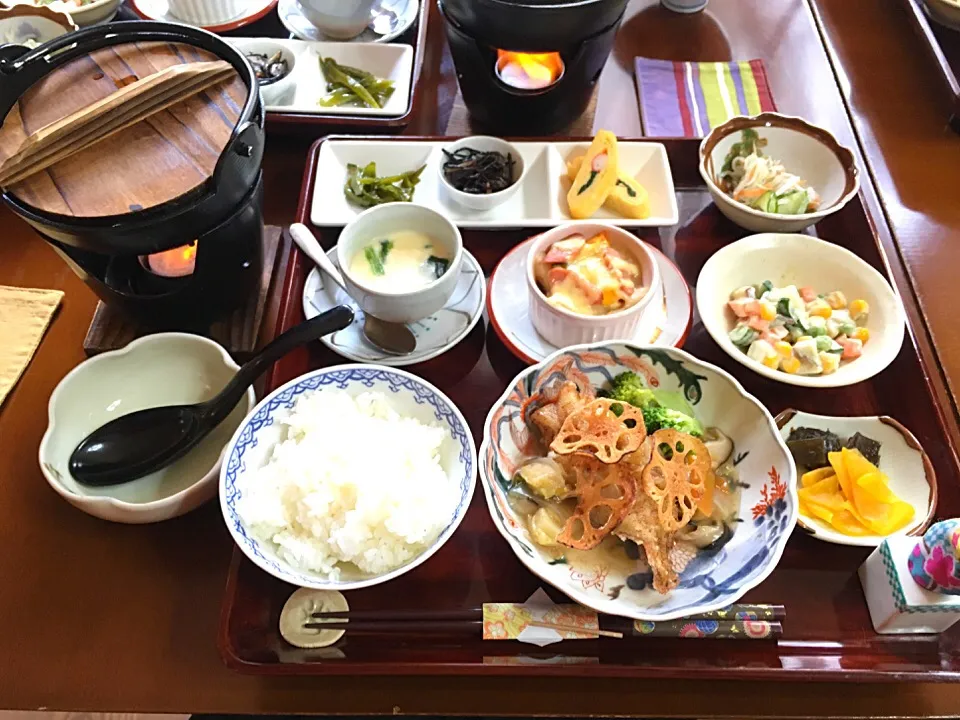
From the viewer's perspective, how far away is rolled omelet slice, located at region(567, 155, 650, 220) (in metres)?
1.59

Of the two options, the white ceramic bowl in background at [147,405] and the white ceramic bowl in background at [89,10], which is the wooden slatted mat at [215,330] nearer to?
the white ceramic bowl in background at [147,405]

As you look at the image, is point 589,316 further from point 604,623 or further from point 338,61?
point 338,61

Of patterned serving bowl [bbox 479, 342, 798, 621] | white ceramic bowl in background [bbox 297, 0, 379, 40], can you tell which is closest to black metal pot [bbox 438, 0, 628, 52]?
white ceramic bowl in background [bbox 297, 0, 379, 40]

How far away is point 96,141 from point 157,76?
16 centimetres

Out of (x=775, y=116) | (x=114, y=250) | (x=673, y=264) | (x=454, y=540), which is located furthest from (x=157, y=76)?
(x=775, y=116)

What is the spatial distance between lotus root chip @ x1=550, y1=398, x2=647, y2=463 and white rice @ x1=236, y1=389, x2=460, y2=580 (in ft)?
0.71

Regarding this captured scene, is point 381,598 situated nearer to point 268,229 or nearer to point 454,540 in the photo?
point 454,540

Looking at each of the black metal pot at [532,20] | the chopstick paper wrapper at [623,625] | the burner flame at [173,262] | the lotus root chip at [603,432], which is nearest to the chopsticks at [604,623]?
the chopstick paper wrapper at [623,625]

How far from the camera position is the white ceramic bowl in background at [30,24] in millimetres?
1763

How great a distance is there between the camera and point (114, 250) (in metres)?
1.13

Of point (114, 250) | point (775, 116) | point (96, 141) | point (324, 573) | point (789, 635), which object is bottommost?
point (789, 635)

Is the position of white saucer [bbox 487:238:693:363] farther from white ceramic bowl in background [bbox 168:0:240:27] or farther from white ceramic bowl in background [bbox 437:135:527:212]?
white ceramic bowl in background [bbox 168:0:240:27]

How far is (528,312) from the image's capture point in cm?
145

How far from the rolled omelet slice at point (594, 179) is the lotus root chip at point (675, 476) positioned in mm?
686
